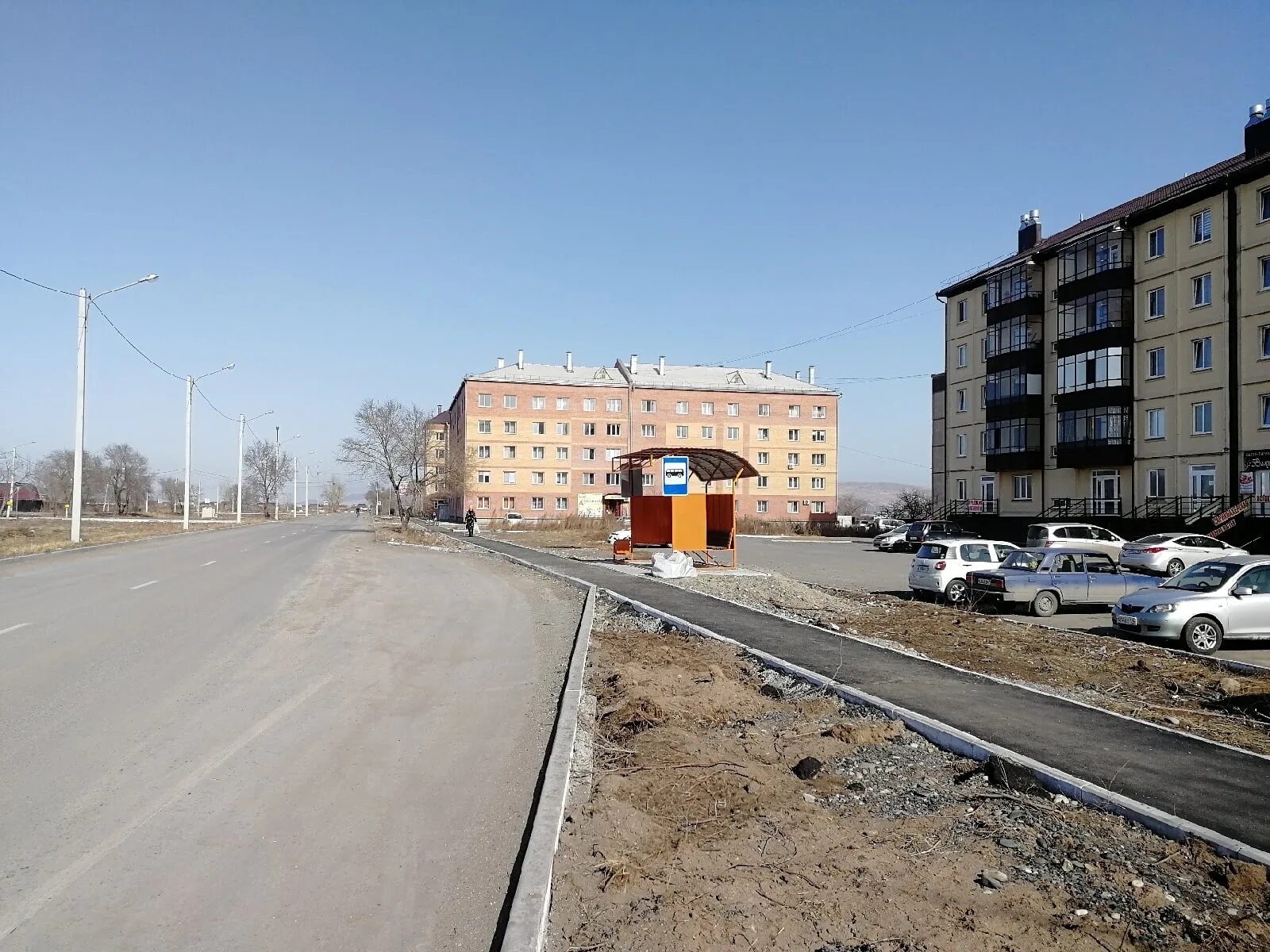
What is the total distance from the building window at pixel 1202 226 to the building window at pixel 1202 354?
3859mm

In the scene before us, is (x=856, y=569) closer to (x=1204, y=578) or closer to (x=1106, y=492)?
(x=1106, y=492)

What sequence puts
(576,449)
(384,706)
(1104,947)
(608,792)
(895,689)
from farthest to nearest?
(576,449)
(895,689)
(384,706)
(608,792)
(1104,947)

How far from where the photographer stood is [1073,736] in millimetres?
7504

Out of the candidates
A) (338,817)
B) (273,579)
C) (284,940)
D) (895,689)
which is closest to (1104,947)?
(284,940)

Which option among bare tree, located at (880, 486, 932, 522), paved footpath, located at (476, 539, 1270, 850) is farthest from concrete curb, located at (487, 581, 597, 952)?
bare tree, located at (880, 486, 932, 522)

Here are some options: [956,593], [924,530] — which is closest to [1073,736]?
[956,593]

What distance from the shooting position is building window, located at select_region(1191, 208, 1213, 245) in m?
35.7

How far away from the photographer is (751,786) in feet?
20.2

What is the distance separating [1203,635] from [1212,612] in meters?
0.37

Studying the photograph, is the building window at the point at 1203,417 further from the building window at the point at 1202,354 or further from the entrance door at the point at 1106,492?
the entrance door at the point at 1106,492

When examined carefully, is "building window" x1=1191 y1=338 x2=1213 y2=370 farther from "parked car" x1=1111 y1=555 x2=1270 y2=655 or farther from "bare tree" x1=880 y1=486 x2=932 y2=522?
"parked car" x1=1111 y1=555 x2=1270 y2=655

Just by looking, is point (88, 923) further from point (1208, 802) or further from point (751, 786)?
point (1208, 802)

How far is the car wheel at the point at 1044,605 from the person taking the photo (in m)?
18.0

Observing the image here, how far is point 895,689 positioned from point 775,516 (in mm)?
78840
